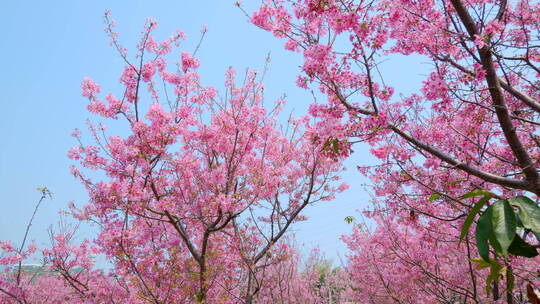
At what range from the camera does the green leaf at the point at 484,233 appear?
5.43 feet

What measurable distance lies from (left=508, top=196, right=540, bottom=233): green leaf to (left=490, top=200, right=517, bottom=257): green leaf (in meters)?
0.05

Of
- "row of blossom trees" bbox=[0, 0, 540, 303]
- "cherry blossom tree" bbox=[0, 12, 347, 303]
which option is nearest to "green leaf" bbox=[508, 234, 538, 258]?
"row of blossom trees" bbox=[0, 0, 540, 303]

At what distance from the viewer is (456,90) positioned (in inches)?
138

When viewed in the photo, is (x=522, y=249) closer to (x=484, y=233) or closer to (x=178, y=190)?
(x=484, y=233)

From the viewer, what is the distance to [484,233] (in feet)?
5.55

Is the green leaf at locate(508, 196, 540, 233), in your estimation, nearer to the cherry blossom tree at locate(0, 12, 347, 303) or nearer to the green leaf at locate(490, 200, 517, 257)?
the green leaf at locate(490, 200, 517, 257)

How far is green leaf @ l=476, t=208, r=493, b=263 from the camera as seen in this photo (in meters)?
1.66

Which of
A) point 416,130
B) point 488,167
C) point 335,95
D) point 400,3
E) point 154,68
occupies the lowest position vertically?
point 488,167

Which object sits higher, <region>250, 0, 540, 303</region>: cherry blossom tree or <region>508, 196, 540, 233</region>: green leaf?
<region>250, 0, 540, 303</region>: cherry blossom tree

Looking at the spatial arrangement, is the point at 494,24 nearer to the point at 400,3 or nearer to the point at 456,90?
the point at 456,90

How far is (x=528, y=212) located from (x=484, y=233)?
225mm

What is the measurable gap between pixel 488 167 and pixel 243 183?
14.2 feet

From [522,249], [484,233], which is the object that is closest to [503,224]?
[484,233]

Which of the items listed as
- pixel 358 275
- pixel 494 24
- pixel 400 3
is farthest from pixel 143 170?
pixel 358 275
